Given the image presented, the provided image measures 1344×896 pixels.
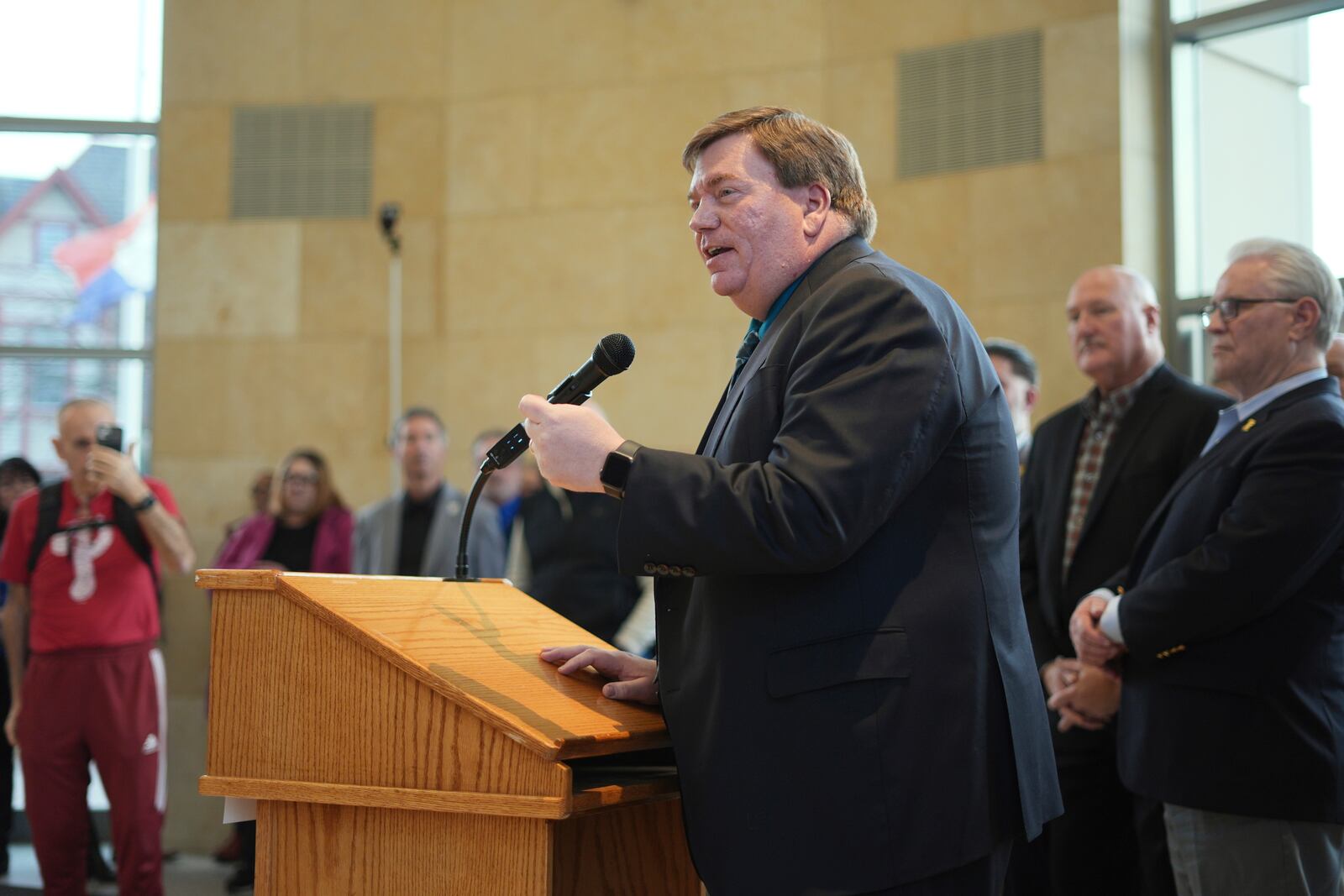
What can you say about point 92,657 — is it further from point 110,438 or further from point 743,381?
point 743,381

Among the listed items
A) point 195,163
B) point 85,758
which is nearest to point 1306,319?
point 85,758

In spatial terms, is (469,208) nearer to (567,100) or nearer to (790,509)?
(567,100)

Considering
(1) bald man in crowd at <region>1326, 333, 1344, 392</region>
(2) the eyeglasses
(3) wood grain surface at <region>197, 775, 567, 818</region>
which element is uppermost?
(2) the eyeglasses

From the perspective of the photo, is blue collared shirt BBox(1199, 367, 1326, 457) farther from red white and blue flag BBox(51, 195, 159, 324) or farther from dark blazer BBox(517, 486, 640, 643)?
red white and blue flag BBox(51, 195, 159, 324)

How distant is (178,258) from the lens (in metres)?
7.31

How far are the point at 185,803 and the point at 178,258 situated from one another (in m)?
2.88

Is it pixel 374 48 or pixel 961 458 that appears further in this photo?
pixel 374 48

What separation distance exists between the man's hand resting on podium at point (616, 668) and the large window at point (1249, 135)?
4.29 m

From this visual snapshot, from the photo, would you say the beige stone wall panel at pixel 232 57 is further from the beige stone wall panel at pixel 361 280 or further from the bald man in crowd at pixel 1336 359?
the bald man in crowd at pixel 1336 359

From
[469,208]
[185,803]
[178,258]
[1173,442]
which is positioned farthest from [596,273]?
[1173,442]

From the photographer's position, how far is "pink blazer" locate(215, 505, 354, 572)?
5805 millimetres

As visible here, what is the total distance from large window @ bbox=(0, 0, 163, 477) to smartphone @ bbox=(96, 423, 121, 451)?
2.83m

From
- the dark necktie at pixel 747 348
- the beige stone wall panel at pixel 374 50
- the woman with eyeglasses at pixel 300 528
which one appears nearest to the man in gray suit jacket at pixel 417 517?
the woman with eyeglasses at pixel 300 528

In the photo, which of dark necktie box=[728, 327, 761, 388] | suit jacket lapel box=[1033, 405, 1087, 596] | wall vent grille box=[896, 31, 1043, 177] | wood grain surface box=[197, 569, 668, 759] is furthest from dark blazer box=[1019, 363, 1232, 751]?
wall vent grille box=[896, 31, 1043, 177]
